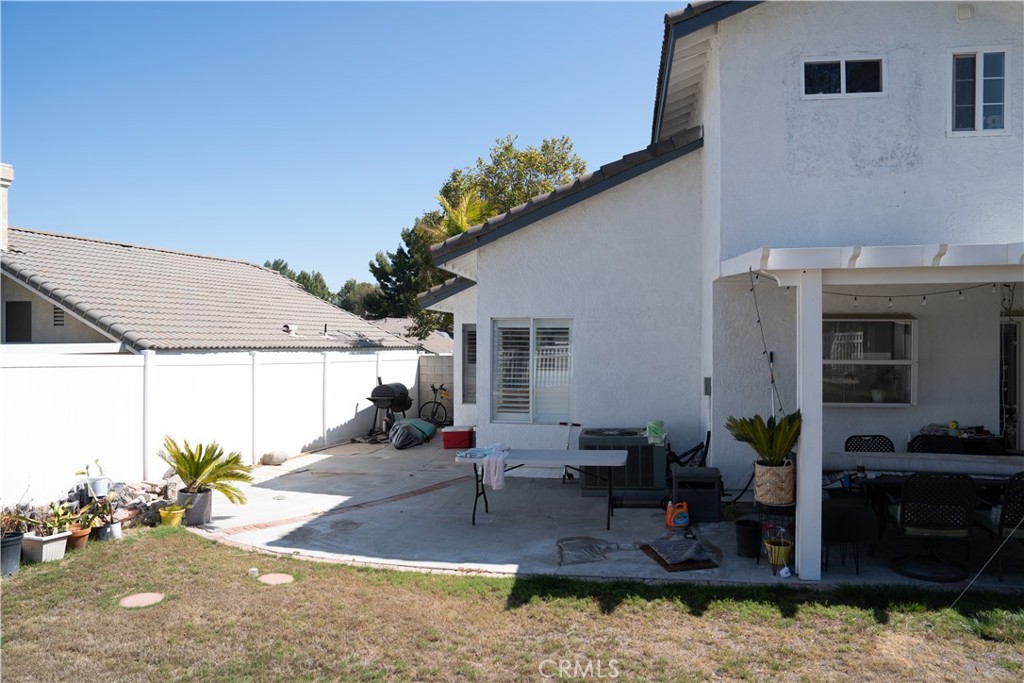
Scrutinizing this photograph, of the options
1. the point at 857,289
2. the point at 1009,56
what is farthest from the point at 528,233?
the point at 1009,56

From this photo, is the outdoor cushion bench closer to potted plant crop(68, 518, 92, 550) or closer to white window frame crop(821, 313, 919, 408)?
white window frame crop(821, 313, 919, 408)

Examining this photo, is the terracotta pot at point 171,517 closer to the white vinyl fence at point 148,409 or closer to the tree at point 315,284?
the white vinyl fence at point 148,409

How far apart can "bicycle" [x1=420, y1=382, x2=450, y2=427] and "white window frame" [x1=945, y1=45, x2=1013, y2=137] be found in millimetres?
13735

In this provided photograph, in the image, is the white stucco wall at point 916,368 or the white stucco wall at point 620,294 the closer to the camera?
the white stucco wall at point 916,368

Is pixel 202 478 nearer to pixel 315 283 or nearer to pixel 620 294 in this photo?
pixel 620 294

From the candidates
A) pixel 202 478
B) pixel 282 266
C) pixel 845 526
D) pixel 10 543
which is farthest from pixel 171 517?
pixel 282 266

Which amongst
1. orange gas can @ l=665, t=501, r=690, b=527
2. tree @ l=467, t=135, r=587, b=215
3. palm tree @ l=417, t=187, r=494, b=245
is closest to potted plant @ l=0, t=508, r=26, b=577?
orange gas can @ l=665, t=501, r=690, b=527

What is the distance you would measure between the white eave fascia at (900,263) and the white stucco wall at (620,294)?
4.11 meters

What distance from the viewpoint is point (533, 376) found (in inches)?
455

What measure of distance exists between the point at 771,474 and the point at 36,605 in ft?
22.9

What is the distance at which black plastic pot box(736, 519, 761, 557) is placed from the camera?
7.19 metres

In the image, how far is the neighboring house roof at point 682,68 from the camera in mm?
8562

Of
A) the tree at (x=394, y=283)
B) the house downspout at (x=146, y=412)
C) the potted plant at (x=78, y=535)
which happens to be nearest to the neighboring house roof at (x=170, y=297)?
the house downspout at (x=146, y=412)

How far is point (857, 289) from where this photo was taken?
380 inches
